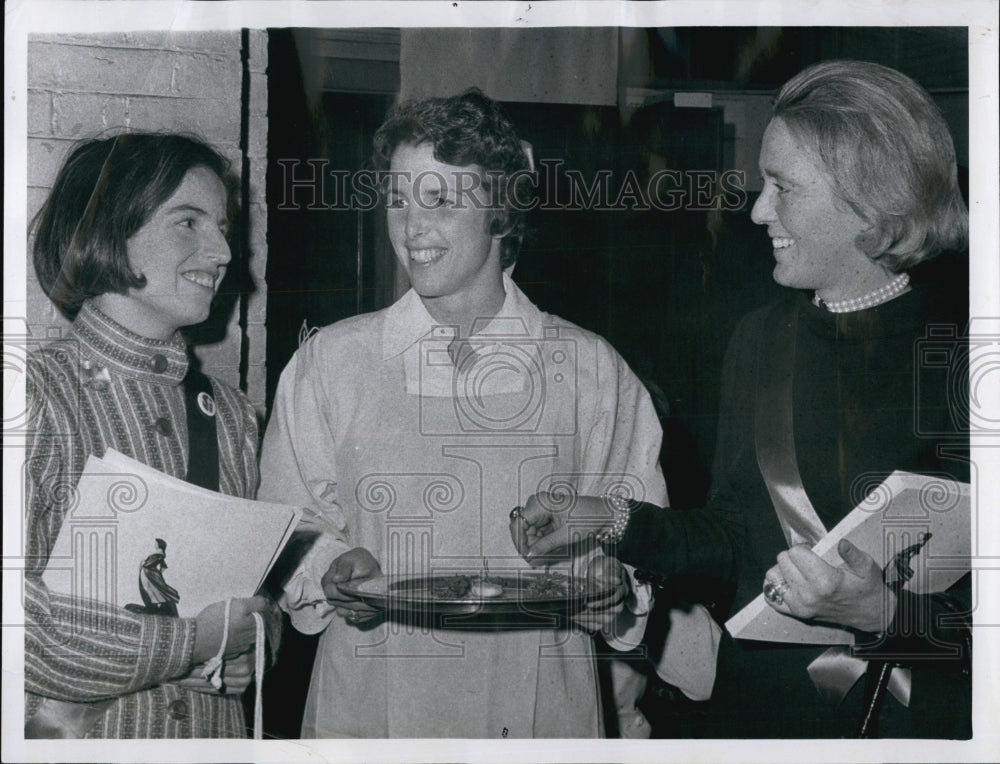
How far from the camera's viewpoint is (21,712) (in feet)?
8.22

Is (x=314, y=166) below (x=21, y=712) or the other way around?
the other way around

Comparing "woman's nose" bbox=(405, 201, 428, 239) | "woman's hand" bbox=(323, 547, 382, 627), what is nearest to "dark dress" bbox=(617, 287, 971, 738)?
"woman's hand" bbox=(323, 547, 382, 627)

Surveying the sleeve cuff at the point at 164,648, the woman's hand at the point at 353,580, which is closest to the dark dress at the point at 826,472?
the woman's hand at the point at 353,580

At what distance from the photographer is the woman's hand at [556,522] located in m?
2.48

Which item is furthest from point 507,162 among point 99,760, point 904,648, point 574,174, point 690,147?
point 99,760

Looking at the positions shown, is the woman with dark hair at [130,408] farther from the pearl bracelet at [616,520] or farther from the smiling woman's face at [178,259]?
the pearl bracelet at [616,520]

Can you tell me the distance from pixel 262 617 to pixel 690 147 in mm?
1370

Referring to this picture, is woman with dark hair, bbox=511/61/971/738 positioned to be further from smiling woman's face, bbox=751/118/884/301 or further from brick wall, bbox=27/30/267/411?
brick wall, bbox=27/30/267/411

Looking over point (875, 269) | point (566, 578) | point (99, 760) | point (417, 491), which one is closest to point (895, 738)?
point (566, 578)

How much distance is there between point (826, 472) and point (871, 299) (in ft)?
1.26

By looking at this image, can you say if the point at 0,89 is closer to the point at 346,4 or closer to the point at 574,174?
the point at 346,4

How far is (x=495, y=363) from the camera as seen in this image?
2496 millimetres

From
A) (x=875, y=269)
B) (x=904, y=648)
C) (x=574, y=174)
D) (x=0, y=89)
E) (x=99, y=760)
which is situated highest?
(x=0, y=89)

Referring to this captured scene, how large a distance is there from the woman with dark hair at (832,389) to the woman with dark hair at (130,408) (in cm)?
70
